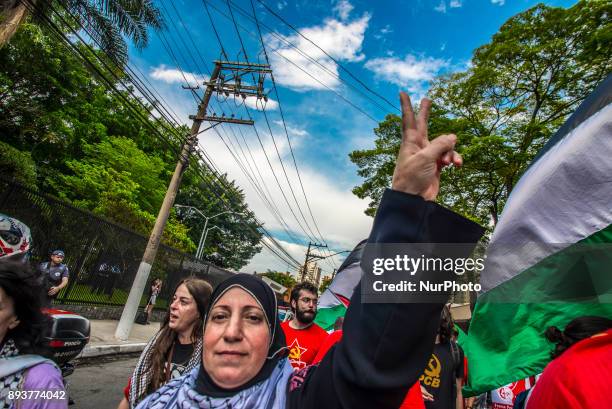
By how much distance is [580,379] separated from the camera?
1271mm

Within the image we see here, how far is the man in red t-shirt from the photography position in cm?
361

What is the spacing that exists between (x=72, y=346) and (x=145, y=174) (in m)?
20.9

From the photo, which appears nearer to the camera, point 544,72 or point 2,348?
point 2,348

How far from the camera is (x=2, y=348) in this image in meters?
1.70

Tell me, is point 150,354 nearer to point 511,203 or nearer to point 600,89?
point 511,203

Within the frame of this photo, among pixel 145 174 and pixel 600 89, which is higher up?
pixel 145 174

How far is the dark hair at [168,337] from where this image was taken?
234cm

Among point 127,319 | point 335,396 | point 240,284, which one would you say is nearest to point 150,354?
point 240,284

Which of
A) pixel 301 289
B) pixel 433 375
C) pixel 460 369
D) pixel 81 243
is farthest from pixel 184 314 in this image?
pixel 81 243

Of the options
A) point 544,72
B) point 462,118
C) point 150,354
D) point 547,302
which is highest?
point 544,72

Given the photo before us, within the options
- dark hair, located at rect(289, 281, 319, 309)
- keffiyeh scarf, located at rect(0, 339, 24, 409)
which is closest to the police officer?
dark hair, located at rect(289, 281, 319, 309)

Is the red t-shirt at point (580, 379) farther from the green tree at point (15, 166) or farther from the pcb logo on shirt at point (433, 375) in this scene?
the green tree at point (15, 166)

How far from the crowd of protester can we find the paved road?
2.84m

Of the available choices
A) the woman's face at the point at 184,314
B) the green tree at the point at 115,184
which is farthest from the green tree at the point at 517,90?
the green tree at the point at 115,184
